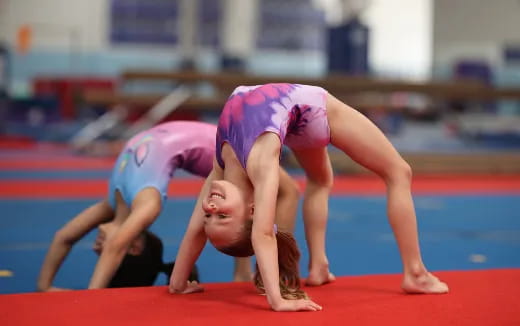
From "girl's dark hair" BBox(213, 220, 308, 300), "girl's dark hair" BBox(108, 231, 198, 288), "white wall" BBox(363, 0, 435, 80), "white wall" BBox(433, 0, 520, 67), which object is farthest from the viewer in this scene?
"white wall" BBox(363, 0, 435, 80)

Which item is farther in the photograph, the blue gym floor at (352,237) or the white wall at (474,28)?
the white wall at (474,28)

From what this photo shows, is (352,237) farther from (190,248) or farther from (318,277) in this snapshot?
(190,248)

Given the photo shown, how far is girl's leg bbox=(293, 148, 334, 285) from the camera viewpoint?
10.8 ft

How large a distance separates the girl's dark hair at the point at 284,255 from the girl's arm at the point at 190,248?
157 mm

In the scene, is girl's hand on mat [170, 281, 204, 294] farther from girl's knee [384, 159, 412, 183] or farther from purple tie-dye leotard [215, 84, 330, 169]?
girl's knee [384, 159, 412, 183]

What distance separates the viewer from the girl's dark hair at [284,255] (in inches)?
111

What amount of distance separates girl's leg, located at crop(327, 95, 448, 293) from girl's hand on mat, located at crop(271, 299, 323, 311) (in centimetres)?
51

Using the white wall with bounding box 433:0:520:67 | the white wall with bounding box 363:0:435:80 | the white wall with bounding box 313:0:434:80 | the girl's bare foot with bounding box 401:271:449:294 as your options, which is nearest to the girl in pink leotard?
the girl's bare foot with bounding box 401:271:449:294

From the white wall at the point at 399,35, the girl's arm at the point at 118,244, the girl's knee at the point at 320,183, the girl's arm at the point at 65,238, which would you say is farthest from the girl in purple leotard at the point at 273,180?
the white wall at the point at 399,35

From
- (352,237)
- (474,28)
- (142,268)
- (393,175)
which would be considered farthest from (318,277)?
(474,28)

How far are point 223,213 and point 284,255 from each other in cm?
36

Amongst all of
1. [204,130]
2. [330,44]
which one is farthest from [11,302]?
[330,44]

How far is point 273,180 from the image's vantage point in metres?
2.75

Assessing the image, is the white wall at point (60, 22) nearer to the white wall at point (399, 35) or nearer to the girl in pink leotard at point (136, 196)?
the white wall at point (399, 35)
